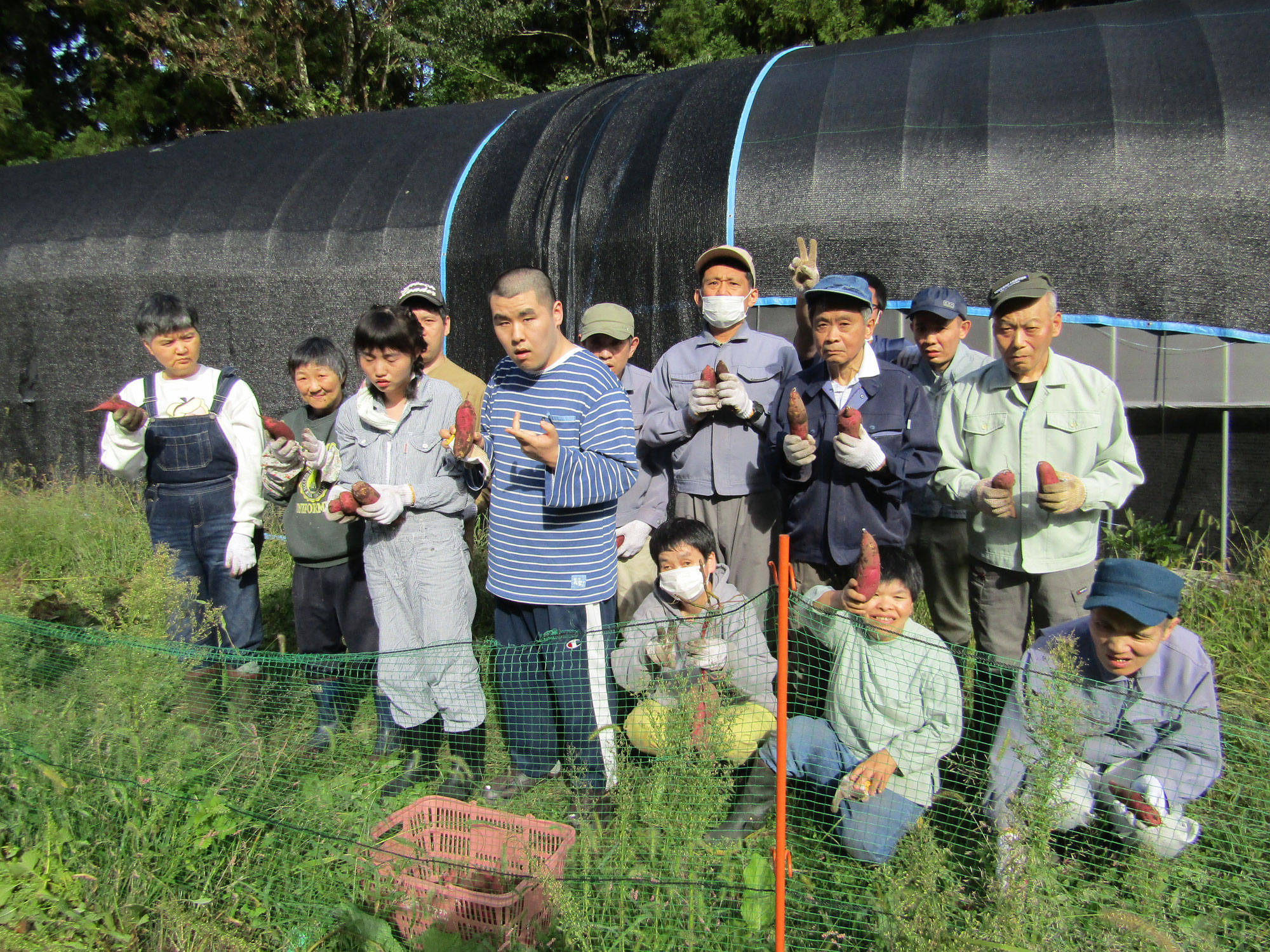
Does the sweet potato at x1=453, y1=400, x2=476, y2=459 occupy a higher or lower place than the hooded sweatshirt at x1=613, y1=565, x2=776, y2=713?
higher

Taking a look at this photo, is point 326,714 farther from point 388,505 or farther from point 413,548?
point 388,505

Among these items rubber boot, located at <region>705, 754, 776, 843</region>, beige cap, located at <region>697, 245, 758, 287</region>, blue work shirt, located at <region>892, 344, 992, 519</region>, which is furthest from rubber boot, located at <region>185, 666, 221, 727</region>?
blue work shirt, located at <region>892, 344, 992, 519</region>

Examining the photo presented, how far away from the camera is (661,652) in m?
2.79

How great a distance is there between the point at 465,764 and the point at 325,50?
56.7ft

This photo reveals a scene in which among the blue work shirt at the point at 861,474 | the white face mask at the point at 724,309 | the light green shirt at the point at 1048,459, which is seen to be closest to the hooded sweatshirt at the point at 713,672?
the blue work shirt at the point at 861,474

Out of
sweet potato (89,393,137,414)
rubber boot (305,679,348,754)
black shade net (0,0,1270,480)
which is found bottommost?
rubber boot (305,679,348,754)

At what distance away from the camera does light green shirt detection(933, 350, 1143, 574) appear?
3.23 metres

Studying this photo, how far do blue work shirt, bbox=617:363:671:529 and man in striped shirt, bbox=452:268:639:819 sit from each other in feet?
2.48

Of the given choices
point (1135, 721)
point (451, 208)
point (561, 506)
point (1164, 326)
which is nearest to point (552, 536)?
point (561, 506)

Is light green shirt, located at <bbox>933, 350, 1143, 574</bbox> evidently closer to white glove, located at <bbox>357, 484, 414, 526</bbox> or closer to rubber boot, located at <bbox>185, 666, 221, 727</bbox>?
white glove, located at <bbox>357, 484, 414, 526</bbox>

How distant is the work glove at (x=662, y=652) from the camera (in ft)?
9.08

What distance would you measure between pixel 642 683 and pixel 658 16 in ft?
49.7

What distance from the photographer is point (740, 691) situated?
2.81 m

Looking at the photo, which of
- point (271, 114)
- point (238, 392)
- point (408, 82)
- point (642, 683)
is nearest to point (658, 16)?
point (408, 82)
